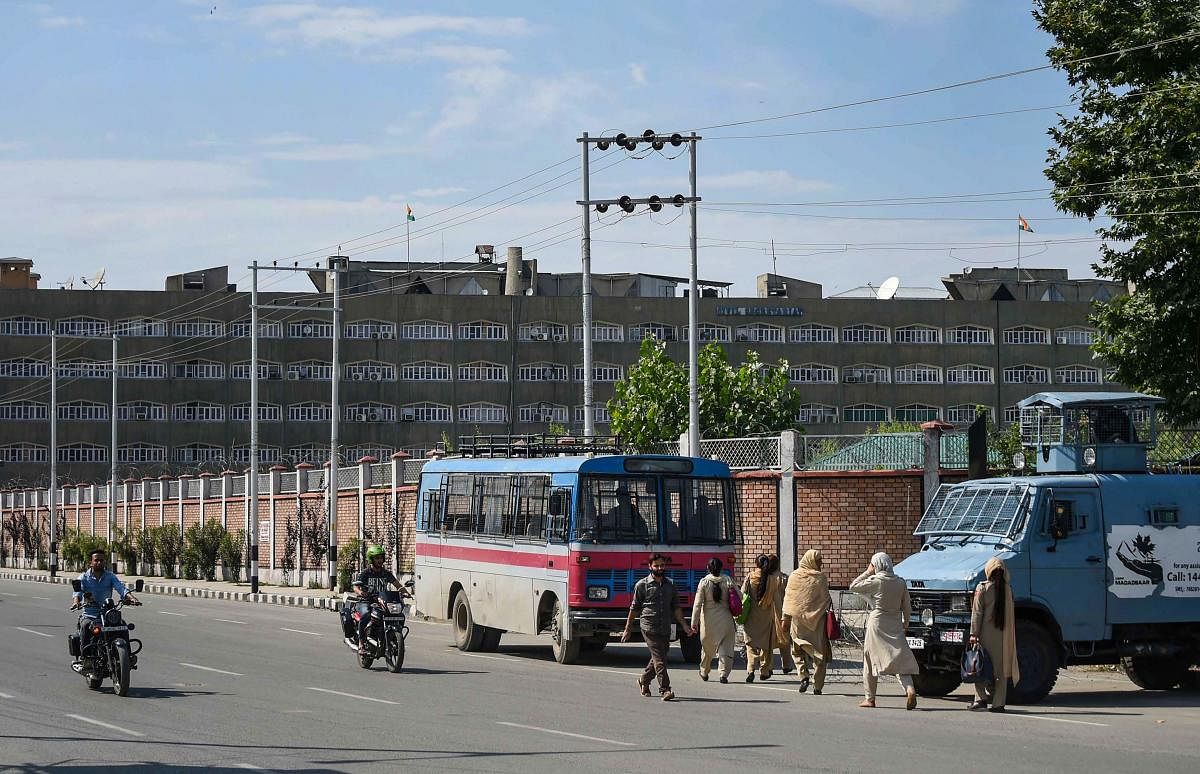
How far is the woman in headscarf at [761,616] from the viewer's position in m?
21.3

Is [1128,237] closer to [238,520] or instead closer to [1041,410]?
[1041,410]

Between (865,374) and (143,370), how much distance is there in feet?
148

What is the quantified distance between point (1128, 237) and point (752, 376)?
2986 cm

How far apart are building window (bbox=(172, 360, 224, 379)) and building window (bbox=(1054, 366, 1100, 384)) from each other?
53.1 metres

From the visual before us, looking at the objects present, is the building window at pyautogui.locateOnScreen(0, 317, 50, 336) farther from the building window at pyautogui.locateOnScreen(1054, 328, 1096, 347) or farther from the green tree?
the green tree

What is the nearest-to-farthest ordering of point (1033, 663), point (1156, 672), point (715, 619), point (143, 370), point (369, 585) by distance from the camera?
point (1033, 663)
point (1156, 672)
point (715, 619)
point (369, 585)
point (143, 370)

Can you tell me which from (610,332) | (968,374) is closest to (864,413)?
(968,374)

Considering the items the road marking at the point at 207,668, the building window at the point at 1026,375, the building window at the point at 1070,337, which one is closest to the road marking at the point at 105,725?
the road marking at the point at 207,668

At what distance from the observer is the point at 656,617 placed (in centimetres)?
1900

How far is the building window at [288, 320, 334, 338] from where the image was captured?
100562 millimetres

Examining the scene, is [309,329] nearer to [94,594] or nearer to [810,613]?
[94,594]

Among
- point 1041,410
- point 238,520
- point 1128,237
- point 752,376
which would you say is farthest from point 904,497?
point 238,520

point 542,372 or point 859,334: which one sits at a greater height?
point 859,334

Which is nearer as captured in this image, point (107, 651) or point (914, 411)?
point (107, 651)
